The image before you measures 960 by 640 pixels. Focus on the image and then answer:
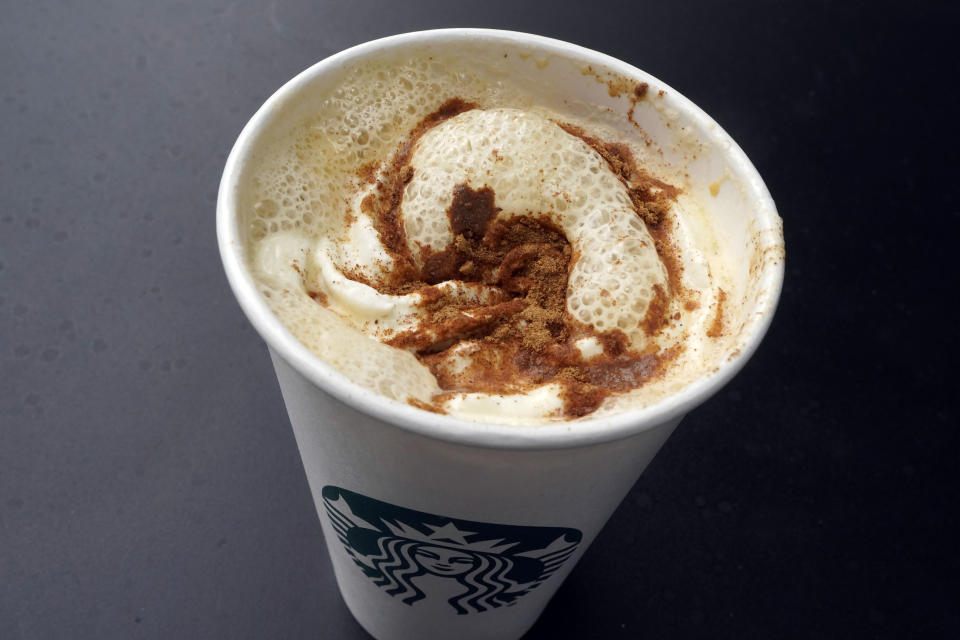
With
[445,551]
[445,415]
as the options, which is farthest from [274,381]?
[445,415]

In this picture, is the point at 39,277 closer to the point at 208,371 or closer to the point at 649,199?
the point at 208,371

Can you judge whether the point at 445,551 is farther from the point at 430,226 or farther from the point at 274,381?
the point at 274,381

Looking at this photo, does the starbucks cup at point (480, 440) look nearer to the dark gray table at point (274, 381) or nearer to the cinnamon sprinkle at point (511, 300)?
the cinnamon sprinkle at point (511, 300)

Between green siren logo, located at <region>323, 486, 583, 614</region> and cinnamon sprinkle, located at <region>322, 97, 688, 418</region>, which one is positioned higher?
cinnamon sprinkle, located at <region>322, 97, 688, 418</region>

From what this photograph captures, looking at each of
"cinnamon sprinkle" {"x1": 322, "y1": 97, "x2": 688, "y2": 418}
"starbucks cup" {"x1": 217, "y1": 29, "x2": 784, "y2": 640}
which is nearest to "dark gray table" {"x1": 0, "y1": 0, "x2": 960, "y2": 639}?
"starbucks cup" {"x1": 217, "y1": 29, "x2": 784, "y2": 640}

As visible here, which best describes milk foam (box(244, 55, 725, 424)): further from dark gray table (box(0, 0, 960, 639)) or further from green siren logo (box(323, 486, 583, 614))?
dark gray table (box(0, 0, 960, 639))

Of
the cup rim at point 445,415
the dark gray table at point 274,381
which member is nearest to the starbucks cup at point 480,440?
the cup rim at point 445,415

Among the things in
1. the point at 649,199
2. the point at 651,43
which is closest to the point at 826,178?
the point at 651,43

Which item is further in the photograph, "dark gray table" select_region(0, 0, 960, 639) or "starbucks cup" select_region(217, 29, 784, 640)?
"dark gray table" select_region(0, 0, 960, 639)
